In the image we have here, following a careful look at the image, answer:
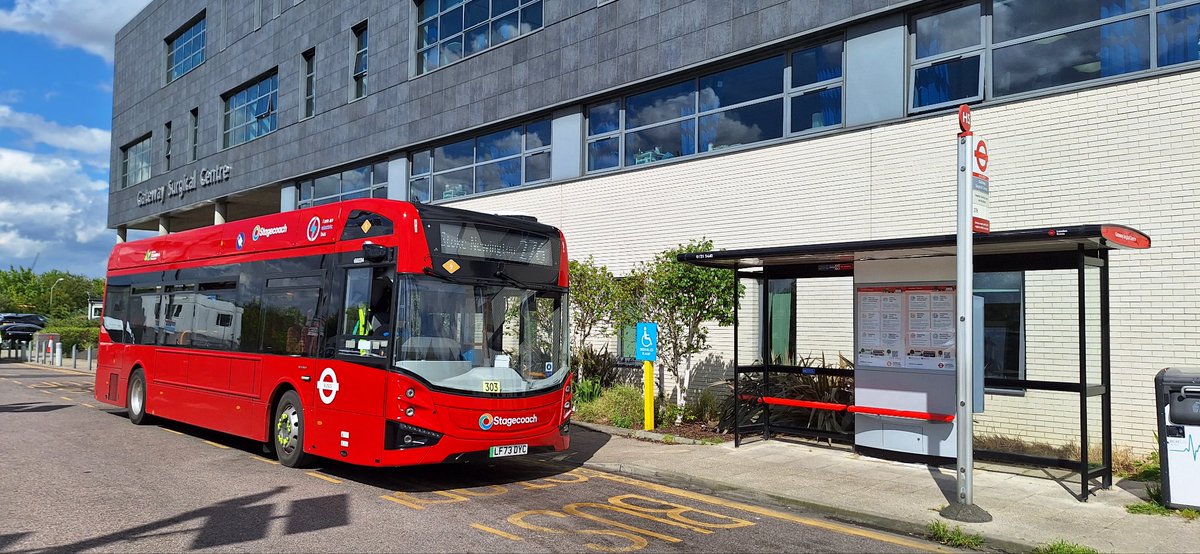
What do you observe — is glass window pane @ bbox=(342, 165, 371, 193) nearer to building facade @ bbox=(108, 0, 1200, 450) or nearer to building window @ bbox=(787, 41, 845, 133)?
building facade @ bbox=(108, 0, 1200, 450)

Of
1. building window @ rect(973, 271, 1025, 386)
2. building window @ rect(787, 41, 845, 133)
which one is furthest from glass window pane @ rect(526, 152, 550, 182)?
building window @ rect(973, 271, 1025, 386)

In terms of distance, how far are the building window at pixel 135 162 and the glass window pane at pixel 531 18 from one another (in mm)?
24526

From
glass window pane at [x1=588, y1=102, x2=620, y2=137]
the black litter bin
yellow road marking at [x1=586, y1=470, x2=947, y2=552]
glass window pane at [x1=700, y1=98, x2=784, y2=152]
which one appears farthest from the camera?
glass window pane at [x1=588, y1=102, x2=620, y2=137]

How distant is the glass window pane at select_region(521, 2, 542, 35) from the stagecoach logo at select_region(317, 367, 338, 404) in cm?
1191

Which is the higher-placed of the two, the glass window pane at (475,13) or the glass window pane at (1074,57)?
the glass window pane at (475,13)

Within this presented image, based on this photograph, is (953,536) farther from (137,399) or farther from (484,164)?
(484,164)

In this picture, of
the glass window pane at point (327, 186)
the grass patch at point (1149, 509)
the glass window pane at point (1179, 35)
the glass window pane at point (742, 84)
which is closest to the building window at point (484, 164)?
the glass window pane at point (327, 186)

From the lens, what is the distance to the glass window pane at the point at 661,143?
16.3 m

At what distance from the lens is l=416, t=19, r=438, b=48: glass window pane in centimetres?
2227

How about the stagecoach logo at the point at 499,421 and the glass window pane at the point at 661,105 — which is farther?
the glass window pane at the point at 661,105

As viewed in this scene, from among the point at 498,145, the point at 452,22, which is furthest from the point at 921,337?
the point at 452,22

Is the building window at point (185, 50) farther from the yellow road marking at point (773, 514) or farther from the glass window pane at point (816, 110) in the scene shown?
the yellow road marking at point (773, 514)

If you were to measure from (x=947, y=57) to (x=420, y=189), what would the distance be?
14.3 meters

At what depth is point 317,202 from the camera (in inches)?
1061
